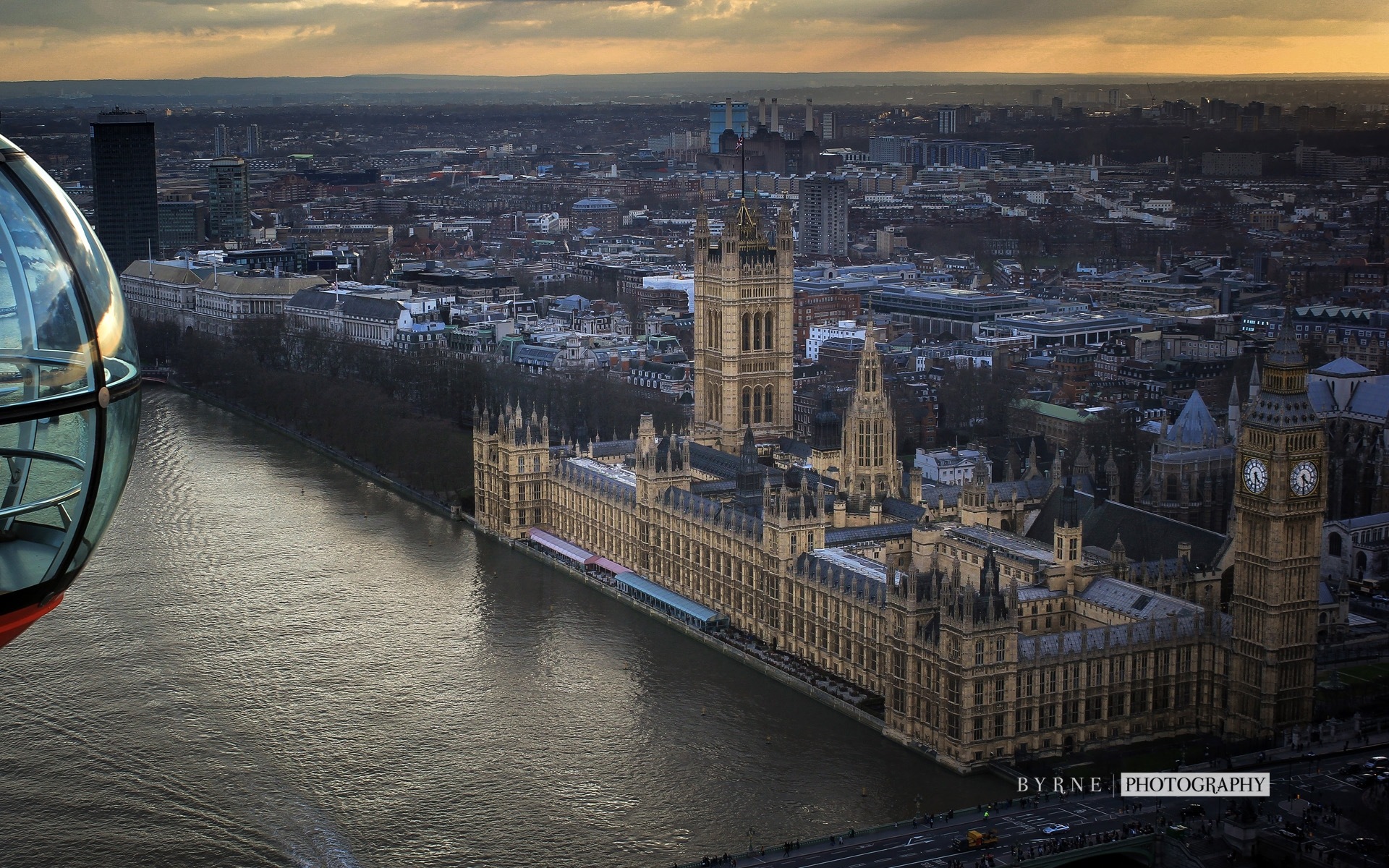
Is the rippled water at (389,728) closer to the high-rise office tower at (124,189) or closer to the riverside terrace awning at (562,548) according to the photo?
the riverside terrace awning at (562,548)

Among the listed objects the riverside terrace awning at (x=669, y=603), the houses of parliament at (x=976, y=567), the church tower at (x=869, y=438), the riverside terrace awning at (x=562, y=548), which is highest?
the church tower at (x=869, y=438)

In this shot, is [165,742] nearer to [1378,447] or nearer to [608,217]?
[1378,447]

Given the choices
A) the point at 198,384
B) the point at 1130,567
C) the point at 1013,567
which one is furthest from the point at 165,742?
the point at 198,384

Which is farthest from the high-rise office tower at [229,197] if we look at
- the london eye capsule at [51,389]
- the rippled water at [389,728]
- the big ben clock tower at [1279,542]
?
the london eye capsule at [51,389]

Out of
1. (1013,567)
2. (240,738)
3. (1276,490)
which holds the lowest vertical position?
(240,738)

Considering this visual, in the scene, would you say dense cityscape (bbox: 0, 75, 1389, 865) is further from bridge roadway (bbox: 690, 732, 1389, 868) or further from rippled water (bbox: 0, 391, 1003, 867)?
rippled water (bbox: 0, 391, 1003, 867)

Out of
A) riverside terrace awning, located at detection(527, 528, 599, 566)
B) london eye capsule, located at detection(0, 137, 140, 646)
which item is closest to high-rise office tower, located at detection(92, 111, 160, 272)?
riverside terrace awning, located at detection(527, 528, 599, 566)
